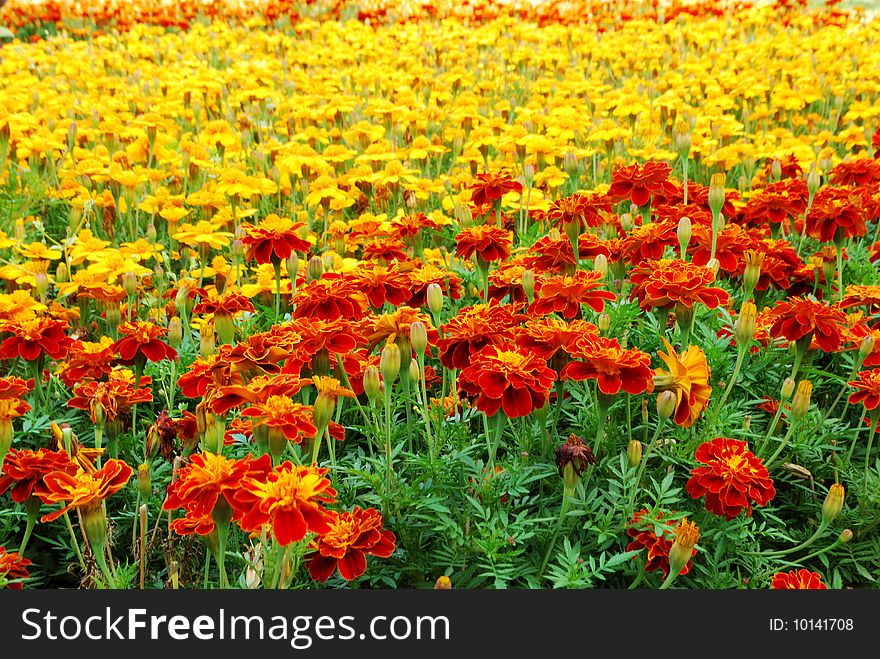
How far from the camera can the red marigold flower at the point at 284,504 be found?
126cm

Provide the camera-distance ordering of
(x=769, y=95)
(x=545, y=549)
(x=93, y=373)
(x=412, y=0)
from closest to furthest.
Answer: (x=545, y=549) → (x=93, y=373) → (x=769, y=95) → (x=412, y=0)

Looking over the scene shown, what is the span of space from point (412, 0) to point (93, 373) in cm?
852

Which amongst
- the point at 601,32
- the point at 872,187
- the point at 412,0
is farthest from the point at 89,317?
the point at 412,0

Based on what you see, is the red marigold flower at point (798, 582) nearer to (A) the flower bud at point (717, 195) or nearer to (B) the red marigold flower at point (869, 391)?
(B) the red marigold flower at point (869, 391)

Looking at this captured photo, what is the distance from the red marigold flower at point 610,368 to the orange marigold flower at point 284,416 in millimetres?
493

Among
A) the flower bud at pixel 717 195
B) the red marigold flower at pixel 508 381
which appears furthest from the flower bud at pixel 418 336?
the flower bud at pixel 717 195

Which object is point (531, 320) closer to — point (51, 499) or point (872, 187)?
point (51, 499)

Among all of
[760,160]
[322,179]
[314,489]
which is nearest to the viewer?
[314,489]

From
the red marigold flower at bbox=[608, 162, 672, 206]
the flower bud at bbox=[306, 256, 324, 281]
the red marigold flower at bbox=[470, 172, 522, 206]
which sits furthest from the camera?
the red marigold flower at bbox=[470, 172, 522, 206]

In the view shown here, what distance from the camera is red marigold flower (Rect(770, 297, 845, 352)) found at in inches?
73.5

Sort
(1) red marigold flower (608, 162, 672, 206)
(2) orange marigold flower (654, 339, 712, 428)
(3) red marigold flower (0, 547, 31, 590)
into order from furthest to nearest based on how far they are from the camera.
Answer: (1) red marigold flower (608, 162, 672, 206), (2) orange marigold flower (654, 339, 712, 428), (3) red marigold flower (0, 547, 31, 590)

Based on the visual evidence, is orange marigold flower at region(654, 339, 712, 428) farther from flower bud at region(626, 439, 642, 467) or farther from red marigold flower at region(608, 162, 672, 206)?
red marigold flower at region(608, 162, 672, 206)

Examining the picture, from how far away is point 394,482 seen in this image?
1.81m

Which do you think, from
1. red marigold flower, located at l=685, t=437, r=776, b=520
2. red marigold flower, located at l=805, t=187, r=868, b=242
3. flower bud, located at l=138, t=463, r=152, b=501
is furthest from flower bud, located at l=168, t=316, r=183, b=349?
red marigold flower, located at l=805, t=187, r=868, b=242
